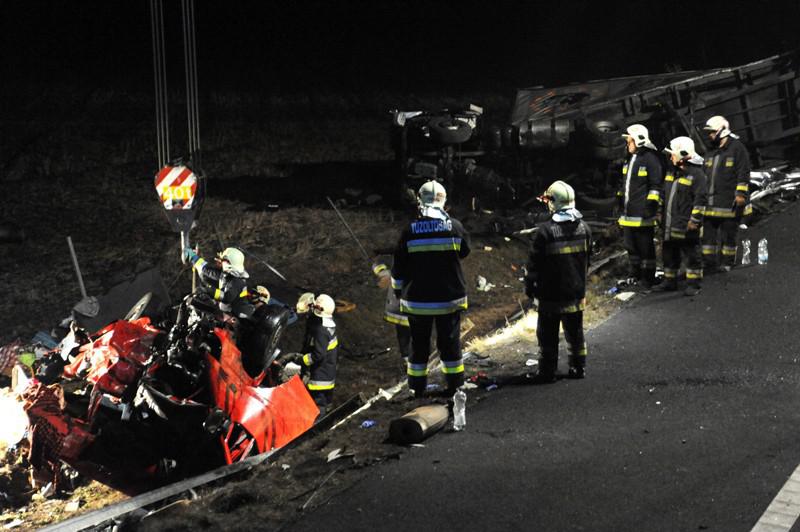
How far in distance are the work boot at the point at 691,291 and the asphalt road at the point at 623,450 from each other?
1029 mm

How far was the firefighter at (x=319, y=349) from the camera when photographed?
787 centimetres

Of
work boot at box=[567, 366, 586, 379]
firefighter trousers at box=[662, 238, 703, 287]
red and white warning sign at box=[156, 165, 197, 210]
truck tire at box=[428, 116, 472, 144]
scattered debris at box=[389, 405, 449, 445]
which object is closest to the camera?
scattered debris at box=[389, 405, 449, 445]

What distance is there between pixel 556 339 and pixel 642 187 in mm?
3150

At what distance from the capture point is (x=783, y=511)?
15.8ft

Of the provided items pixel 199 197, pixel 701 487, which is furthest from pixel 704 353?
pixel 199 197

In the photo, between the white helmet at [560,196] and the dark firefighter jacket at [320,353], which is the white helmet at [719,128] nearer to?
the white helmet at [560,196]

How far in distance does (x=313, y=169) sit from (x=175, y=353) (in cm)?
1151

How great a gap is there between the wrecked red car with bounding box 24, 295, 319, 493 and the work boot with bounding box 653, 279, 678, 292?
443 cm

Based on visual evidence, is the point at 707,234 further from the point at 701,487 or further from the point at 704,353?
Answer: the point at 701,487

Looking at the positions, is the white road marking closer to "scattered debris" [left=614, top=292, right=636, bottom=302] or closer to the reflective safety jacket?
"scattered debris" [left=614, top=292, right=636, bottom=302]

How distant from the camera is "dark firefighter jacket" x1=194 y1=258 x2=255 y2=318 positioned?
26.0ft

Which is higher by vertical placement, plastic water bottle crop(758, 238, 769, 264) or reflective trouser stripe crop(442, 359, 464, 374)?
plastic water bottle crop(758, 238, 769, 264)

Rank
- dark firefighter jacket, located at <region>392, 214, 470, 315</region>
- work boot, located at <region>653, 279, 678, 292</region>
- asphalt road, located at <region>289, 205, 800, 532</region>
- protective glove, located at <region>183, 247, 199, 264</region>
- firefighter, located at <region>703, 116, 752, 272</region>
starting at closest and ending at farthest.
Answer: asphalt road, located at <region>289, 205, 800, 532</region>
dark firefighter jacket, located at <region>392, 214, 470, 315</region>
protective glove, located at <region>183, 247, 199, 264</region>
work boot, located at <region>653, 279, 678, 292</region>
firefighter, located at <region>703, 116, 752, 272</region>

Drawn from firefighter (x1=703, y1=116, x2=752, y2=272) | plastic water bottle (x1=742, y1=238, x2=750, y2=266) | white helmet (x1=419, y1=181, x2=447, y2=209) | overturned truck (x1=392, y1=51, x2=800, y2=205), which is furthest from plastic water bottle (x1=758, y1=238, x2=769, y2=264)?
white helmet (x1=419, y1=181, x2=447, y2=209)
